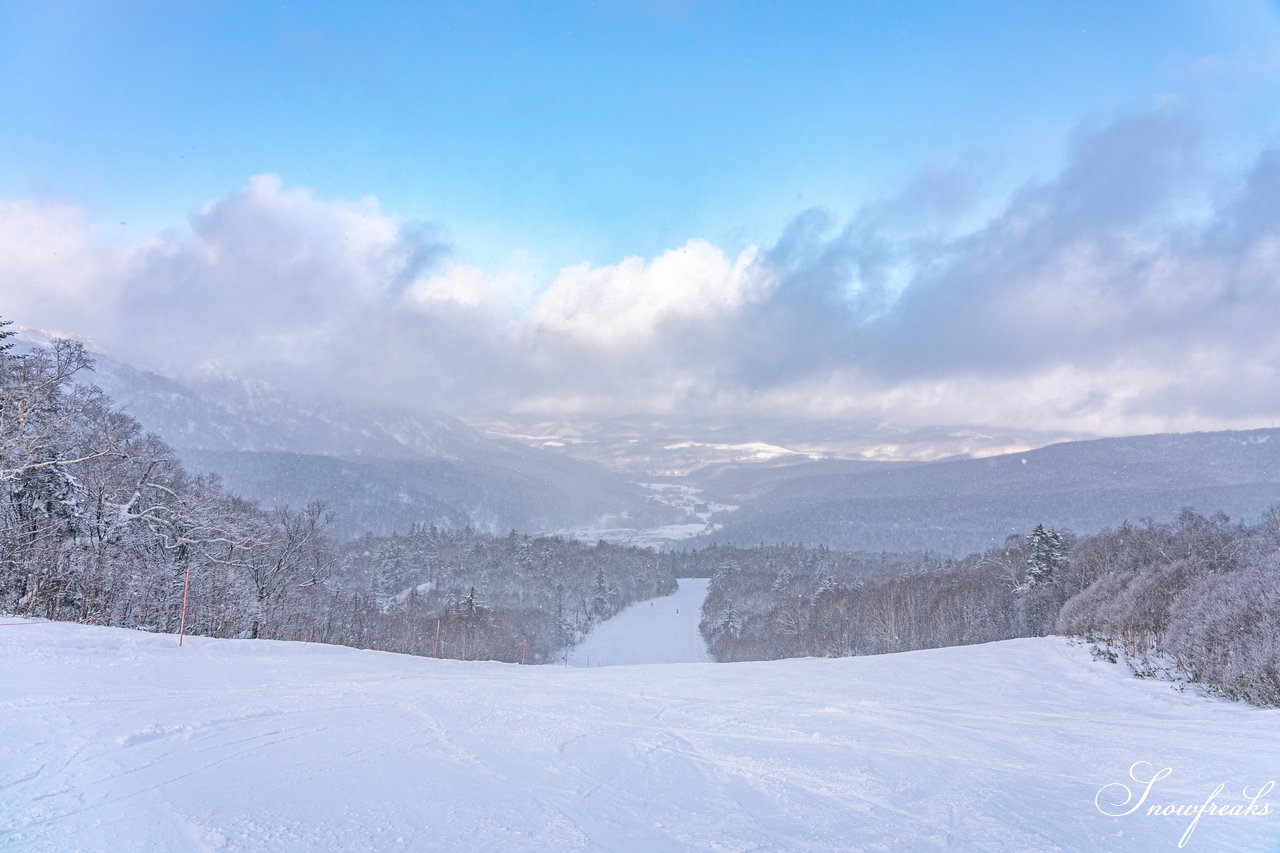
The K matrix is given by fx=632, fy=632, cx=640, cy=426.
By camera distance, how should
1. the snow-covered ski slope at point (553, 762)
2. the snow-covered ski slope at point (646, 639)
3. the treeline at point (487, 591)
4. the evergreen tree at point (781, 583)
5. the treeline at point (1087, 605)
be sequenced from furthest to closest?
the evergreen tree at point (781, 583)
the snow-covered ski slope at point (646, 639)
the treeline at point (487, 591)
the treeline at point (1087, 605)
the snow-covered ski slope at point (553, 762)

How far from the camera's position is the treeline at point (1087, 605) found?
14.4m

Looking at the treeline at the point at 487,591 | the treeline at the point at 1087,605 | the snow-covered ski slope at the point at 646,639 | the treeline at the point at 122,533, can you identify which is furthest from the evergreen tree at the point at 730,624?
the treeline at the point at 122,533

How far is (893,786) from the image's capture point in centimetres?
714

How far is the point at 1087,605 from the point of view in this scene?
2958cm

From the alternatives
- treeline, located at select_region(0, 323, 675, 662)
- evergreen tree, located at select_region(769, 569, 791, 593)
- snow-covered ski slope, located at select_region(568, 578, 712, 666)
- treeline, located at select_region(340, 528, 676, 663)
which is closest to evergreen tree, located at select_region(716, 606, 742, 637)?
snow-covered ski slope, located at select_region(568, 578, 712, 666)

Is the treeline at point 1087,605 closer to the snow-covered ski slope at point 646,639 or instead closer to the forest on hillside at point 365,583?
the forest on hillside at point 365,583

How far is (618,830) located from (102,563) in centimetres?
2876

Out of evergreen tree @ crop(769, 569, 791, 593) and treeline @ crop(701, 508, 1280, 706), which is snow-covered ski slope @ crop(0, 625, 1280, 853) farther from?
evergreen tree @ crop(769, 569, 791, 593)

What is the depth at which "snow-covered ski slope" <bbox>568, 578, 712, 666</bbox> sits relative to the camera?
118m

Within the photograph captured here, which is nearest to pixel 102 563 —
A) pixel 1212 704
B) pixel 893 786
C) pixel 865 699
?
pixel 865 699

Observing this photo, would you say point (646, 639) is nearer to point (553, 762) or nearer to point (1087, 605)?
point (1087, 605)

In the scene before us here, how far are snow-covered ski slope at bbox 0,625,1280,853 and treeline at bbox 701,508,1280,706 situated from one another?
1.94 meters

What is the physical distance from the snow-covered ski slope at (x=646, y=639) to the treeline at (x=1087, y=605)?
5064 mm

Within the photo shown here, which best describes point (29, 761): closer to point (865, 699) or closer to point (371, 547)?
point (865, 699)
